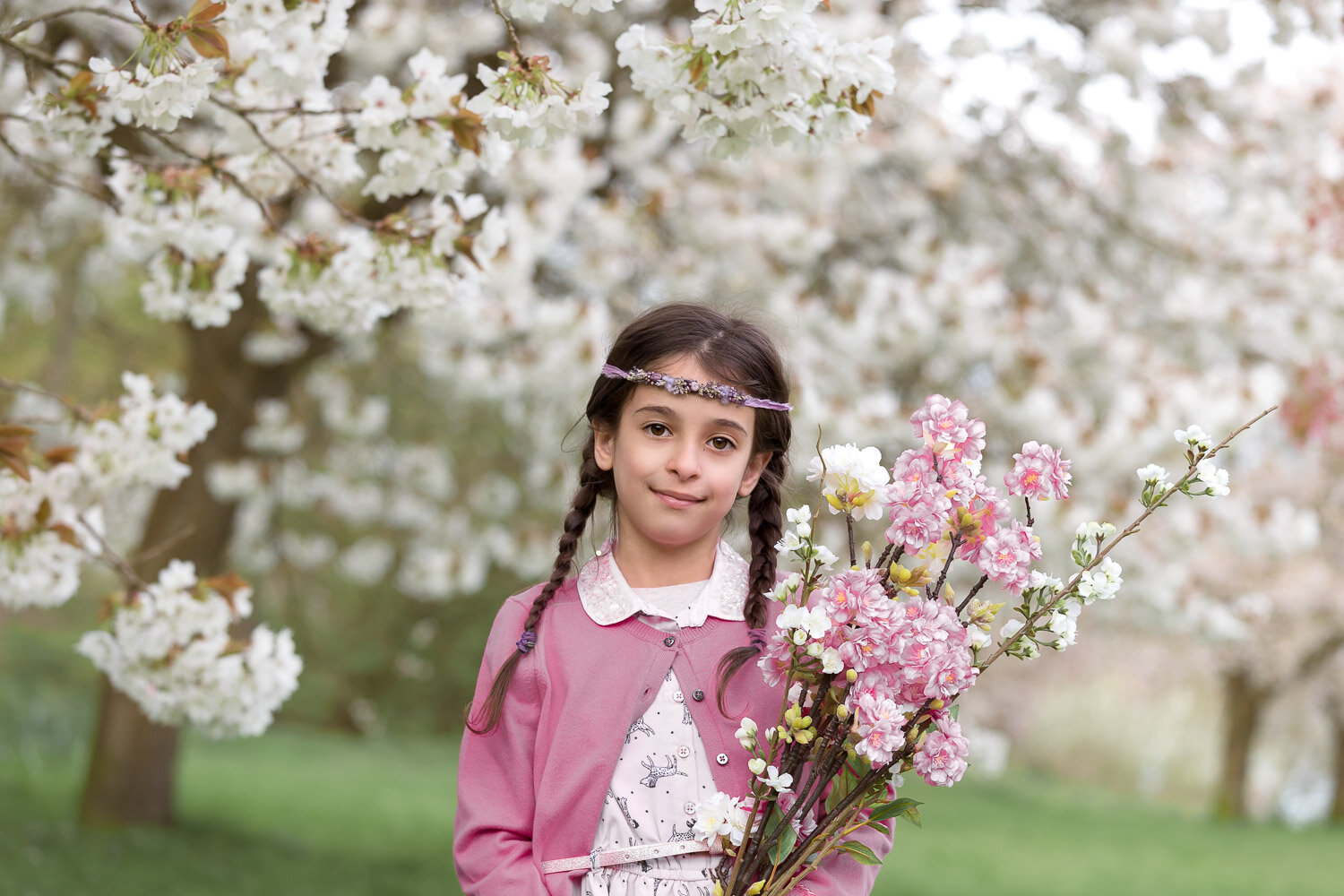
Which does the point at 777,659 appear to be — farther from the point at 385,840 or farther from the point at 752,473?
the point at 385,840

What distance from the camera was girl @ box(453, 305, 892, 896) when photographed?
1682 mm

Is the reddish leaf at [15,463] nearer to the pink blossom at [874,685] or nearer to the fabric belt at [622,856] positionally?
the fabric belt at [622,856]

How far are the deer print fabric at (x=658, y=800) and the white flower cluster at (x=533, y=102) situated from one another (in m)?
0.83

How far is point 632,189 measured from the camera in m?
5.60

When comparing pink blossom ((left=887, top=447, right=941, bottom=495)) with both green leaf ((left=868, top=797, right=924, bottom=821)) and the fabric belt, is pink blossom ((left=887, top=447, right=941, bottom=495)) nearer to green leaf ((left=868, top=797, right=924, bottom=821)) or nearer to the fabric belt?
green leaf ((left=868, top=797, right=924, bottom=821))

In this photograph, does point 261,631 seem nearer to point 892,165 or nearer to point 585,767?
point 585,767

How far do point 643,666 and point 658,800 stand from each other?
0.17m

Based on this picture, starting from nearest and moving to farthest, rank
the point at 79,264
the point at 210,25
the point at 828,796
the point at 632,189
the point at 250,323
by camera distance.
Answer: the point at 828,796
the point at 210,25
the point at 250,323
the point at 632,189
the point at 79,264

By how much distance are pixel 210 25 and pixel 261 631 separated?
50.6 inches

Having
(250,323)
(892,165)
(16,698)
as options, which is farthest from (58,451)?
(16,698)

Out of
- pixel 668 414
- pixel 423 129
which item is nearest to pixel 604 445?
pixel 668 414

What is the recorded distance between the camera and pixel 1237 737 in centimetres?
1367

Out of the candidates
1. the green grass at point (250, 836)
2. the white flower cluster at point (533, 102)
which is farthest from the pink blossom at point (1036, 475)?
the green grass at point (250, 836)

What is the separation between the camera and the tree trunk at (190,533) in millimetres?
5297
